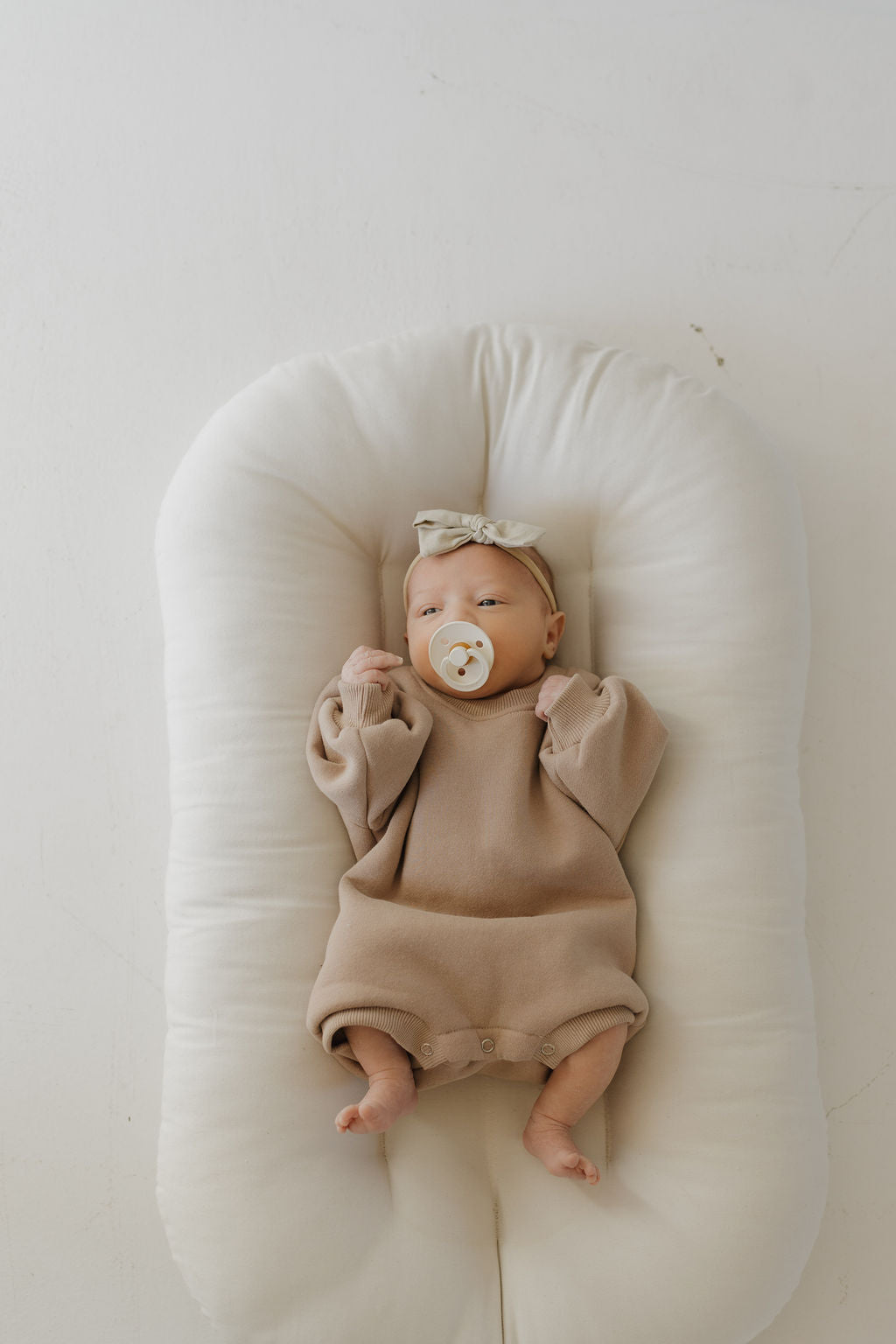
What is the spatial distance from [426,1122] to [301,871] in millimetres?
334

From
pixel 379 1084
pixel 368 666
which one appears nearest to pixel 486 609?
pixel 368 666

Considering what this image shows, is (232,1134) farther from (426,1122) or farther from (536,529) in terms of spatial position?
(536,529)

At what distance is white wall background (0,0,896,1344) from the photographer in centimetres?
151

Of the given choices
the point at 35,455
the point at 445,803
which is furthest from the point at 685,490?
the point at 35,455

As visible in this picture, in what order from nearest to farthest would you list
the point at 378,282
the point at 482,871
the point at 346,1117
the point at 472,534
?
the point at 346,1117
the point at 482,871
the point at 472,534
the point at 378,282

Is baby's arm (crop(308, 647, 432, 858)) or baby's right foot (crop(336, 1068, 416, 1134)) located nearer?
baby's right foot (crop(336, 1068, 416, 1134))

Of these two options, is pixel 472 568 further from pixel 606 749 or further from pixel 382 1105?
pixel 382 1105

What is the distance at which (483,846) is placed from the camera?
1293 millimetres

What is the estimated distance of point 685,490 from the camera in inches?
55.9

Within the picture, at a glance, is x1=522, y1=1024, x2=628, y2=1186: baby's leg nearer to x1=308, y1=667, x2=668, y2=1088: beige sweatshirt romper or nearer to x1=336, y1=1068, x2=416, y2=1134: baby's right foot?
x1=308, y1=667, x2=668, y2=1088: beige sweatshirt romper

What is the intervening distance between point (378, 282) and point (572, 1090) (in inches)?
47.7

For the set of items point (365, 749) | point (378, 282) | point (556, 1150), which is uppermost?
point (378, 282)

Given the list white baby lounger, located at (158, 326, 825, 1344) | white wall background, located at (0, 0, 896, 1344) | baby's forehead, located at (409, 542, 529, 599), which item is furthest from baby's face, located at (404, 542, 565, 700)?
white wall background, located at (0, 0, 896, 1344)

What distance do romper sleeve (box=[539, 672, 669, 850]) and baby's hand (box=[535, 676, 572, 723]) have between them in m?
0.01
